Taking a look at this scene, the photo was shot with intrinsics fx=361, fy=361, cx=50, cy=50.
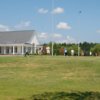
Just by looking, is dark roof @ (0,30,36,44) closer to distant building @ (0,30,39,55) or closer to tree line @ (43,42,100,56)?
distant building @ (0,30,39,55)

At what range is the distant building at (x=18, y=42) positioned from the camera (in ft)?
254

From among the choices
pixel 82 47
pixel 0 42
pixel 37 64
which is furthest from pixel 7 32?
pixel 37 64

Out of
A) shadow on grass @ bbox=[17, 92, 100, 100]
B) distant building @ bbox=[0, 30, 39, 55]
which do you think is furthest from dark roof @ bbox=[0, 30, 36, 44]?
shadow on grass @ bbox=[17, 92, 100, 100]

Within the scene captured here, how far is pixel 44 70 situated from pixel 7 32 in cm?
5463

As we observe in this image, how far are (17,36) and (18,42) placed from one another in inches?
94.5

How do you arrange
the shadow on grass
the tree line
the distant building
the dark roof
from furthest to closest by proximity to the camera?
the dark roof → the distant building → the tree line → the shadow on grass

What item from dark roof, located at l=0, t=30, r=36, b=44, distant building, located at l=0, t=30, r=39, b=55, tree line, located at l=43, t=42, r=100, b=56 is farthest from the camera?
dark roof, located at l=0, t=30, r=36, b=44

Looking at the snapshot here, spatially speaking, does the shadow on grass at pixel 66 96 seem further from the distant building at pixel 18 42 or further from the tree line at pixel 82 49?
the distant building at pixel 18 42

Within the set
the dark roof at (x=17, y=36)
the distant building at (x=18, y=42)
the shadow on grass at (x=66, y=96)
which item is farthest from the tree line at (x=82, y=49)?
the shadow on grass at (x=66, y=96)

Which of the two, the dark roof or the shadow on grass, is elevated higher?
the dark roof

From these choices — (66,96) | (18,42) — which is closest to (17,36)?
(18,42)

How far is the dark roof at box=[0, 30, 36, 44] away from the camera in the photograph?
7850cm

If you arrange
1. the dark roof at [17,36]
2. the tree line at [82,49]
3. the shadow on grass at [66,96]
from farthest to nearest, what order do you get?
the dark roof at [17,36], the tree line at [82,49], the shadow on grass at [66,96]

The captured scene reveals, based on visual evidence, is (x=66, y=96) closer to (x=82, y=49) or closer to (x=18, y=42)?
(x=82, y=49)
